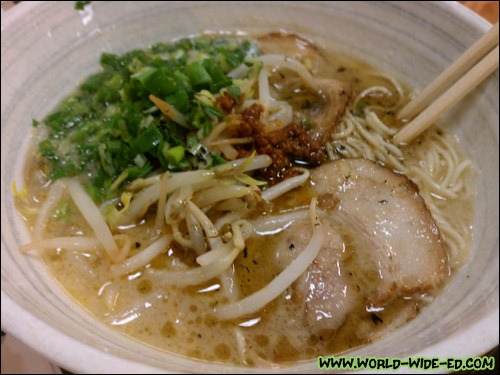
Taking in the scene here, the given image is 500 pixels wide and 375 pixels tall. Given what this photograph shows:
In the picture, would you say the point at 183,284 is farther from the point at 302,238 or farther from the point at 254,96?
the point at 254,96

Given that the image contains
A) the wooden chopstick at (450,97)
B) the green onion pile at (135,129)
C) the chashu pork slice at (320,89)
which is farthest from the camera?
the chashu pork slice at (320,89)

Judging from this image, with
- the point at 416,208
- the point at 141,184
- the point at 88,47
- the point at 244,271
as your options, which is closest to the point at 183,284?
the point at 244,271

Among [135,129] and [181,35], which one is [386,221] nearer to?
[135,129]

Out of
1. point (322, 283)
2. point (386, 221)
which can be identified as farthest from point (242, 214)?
point (386, 221)

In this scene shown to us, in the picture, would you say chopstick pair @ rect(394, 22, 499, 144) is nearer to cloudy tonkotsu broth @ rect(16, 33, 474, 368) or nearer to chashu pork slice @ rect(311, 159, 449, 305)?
cloudy tonkotsu broth @ rect(16, 33, 474, 368)

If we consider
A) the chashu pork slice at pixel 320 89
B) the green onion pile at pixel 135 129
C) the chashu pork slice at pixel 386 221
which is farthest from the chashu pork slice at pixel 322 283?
the chashu pork slice at pixel 320 89

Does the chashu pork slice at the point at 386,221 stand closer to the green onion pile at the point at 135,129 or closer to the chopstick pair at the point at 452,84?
the chopstick pair at the point at 452,84
